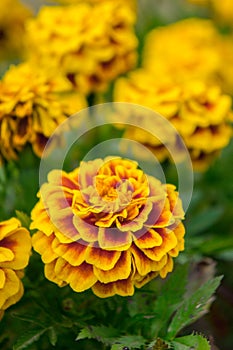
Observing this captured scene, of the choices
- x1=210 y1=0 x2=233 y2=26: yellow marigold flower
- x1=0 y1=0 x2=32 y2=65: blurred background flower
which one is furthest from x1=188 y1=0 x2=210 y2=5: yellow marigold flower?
x1=0 y1=0 x2=32 y2=65: blurred background flower

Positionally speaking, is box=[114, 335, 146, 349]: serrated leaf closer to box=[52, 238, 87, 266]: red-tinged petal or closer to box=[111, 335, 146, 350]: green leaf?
box=[111, 335, 146, 350]: green leaf

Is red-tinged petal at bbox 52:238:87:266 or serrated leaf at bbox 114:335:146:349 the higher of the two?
red-tinged petal at bbox 52:238:87:266

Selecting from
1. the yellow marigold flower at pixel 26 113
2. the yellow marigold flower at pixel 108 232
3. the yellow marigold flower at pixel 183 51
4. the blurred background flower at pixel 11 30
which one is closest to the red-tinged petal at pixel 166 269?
the yellow marigold flower at pixel 108 232

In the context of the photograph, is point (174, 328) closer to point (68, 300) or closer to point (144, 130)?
point (68, 300)

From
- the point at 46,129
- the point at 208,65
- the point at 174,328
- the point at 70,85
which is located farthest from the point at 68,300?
the point at 208,65

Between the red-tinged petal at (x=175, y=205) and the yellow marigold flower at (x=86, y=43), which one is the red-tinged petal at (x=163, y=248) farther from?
the yellow marigold flower at (x=86, y=43)
